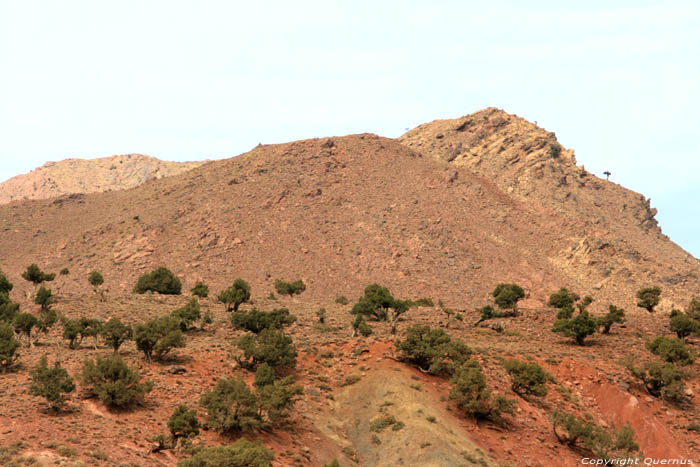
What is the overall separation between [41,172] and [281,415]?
175011 millimetres

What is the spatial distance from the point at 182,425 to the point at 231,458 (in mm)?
5502

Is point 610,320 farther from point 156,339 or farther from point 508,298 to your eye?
point 156,339

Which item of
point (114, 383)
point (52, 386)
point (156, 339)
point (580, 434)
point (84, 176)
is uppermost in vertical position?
point (84, 176)

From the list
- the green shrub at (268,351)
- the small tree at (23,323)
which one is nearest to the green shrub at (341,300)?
the green shrub at (268,351)

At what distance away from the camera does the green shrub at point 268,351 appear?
139 feet

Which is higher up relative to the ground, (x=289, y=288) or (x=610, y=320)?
(x=289, y=288)

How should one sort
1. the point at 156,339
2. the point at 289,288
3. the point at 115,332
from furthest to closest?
the point at 289,288 < the point at 115,332 < the point at 156,339

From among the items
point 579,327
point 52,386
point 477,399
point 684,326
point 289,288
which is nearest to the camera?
point 52,386

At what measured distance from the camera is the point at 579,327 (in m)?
52.8

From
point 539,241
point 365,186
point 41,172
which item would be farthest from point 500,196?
point 41,172

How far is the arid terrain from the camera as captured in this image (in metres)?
36.1

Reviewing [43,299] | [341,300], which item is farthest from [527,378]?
[43,299]

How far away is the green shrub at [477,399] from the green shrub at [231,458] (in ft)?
49.2

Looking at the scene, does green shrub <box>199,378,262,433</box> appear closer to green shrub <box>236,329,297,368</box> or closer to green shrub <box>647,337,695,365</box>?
green shrub <box>236,329,297,368</box>
